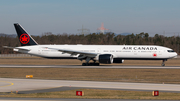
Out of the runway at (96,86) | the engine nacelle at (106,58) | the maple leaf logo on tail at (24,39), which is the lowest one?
the runway at (96,86)

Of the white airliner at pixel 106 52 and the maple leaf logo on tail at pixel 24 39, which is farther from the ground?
the maple leaf logo on tail at pixel 24 39

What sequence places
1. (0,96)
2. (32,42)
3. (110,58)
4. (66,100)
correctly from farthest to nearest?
(32,42), (110,58), (0,96), (66,100)

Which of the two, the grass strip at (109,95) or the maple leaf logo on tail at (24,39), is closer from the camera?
the grass strip at (109,95)

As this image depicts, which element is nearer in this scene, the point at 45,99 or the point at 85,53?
the point at 45,99

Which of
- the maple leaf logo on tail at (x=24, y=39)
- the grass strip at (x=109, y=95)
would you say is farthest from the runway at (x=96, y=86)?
the maple leaf logo on tail at (x=24, y=39)

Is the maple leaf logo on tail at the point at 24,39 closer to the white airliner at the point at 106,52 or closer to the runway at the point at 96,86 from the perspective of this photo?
the white airliner at the point at 106,52

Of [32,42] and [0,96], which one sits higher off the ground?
[32,42]

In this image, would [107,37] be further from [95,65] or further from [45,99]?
[45,99]

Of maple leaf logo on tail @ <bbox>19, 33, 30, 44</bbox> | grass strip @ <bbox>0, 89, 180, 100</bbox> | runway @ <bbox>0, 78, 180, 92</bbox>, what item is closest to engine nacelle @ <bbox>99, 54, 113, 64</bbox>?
maple leaf logo on tail @ <bbox>19, 33, 30, 44</bbox>

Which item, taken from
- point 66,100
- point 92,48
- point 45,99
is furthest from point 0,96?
point 92,48

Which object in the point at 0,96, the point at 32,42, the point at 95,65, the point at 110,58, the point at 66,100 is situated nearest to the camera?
the point at 66,100

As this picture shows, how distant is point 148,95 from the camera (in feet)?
65.6

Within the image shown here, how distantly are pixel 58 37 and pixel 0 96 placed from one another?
566 feet

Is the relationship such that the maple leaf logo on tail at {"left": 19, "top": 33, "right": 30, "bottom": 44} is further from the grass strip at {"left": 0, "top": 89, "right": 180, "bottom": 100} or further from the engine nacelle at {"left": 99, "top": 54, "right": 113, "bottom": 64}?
the grass strip at {"left": 0, "top": 89, "right": 180, "bottom": 100}
